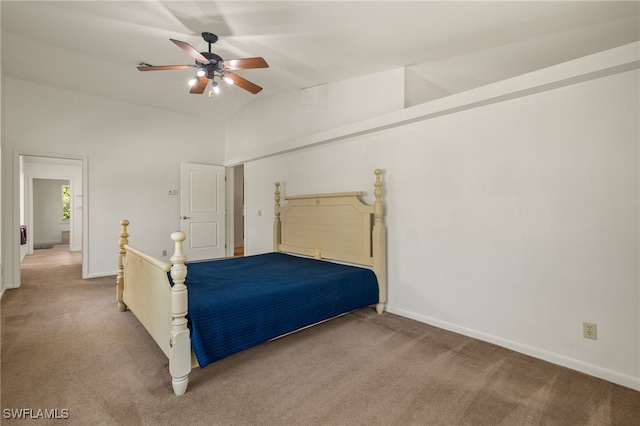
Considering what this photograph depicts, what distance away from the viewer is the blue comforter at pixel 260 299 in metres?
1.94

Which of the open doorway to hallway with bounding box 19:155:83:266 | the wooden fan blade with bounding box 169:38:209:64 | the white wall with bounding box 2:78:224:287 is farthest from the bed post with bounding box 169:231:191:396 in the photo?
the open doorway to hallway with bounding box 19:155:83:266

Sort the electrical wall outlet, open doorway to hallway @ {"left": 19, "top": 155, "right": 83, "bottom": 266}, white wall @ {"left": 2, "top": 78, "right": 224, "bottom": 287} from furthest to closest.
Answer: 1. open doorway to hallway @ {"left": 19, "top": 155, "right": 83, "bottom": 266}
2. white wall @ {"left": 2, "top": 78, "right": 224, "bottom": 287}
3. the electrical wall outlet

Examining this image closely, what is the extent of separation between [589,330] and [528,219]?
847 mm

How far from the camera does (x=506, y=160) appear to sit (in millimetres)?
2443

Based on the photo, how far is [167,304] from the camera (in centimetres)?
193

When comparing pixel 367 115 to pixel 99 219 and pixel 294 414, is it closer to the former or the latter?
pixel 294 414

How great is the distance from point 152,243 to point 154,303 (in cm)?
367

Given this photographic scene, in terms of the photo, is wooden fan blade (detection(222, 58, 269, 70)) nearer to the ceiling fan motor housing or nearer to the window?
the ceiling fan motor housing

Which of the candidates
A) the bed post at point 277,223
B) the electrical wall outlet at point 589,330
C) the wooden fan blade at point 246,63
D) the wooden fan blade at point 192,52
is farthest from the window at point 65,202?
the electrical wall outlet at point 589,330

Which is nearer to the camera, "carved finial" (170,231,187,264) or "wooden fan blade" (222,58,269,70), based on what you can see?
"carved finial" (170,231,187,264)

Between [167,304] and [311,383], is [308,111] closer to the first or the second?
[167,304]

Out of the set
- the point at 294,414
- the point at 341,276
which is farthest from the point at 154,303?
the point at 341,276

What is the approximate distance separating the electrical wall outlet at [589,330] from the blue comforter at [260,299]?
1645mm

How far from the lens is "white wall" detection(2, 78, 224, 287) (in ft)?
13.7
